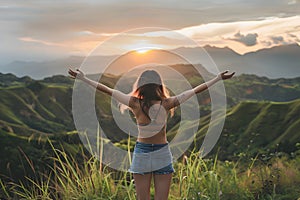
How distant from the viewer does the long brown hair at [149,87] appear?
13.0ft

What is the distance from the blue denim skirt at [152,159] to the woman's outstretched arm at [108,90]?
467 millimetres

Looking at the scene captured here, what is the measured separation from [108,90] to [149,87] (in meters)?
0.52

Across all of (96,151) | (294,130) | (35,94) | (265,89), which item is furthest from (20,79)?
(96,151)

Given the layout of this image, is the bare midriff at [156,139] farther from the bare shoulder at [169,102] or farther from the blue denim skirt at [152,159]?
the bare shoulder at [169,102]

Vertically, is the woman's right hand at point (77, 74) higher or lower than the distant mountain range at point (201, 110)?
higher

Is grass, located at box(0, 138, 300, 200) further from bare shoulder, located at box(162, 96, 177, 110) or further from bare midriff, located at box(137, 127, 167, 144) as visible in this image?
bare shoulder, located at box(162, 96, 177, 110)

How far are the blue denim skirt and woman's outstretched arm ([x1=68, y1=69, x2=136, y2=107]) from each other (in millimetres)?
467

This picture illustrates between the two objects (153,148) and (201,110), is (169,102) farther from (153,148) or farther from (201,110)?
(201,110)

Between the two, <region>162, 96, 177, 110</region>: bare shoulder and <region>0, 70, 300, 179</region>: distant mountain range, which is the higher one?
<region>162, 96, 177, 110</region>: bare shoulder

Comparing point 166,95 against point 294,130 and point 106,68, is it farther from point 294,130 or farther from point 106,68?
point 294,130

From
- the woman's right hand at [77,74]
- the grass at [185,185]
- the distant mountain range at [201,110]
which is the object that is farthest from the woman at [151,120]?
the distant mountain range at [201,110]

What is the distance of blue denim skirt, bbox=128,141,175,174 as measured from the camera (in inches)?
159

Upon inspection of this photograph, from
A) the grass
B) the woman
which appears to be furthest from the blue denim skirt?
the grass

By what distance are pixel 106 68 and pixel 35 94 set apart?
4938 inches
